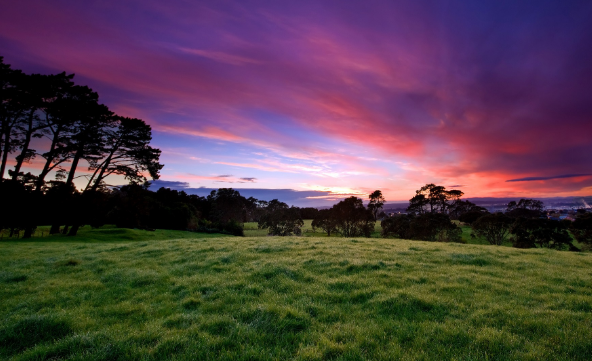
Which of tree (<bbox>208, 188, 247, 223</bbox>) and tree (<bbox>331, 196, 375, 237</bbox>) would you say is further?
tree (<bbox>208, 188, 247, 223</bbox>)

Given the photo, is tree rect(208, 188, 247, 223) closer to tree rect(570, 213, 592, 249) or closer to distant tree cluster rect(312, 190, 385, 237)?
distant tree cluster rect(312, 190, 385, 237)

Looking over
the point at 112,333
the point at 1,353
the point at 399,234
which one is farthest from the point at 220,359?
the point at 399,234

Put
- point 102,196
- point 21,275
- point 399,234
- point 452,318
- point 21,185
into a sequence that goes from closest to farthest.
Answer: point 452,318, point 21,275, point 21,185, point 102,196, point 399,234

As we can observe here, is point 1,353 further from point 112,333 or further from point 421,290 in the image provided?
point 421,290

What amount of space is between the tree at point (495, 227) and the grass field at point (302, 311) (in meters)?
61.2

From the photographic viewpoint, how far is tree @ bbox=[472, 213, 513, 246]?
63312mm

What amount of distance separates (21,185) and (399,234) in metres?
83.8

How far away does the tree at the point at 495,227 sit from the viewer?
208 ft

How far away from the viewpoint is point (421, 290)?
891 centimetres

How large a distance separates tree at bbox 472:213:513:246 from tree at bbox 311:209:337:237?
4105 cm


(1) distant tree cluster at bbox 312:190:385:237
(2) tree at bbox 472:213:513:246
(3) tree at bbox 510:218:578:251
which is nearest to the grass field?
(3) tree at bbox 510:218:578:251

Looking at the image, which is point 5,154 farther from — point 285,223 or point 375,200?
point 375,200

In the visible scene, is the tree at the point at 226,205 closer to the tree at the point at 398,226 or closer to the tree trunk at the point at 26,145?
the tree at the point at 398,226

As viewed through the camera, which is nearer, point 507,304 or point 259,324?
point 259,324
